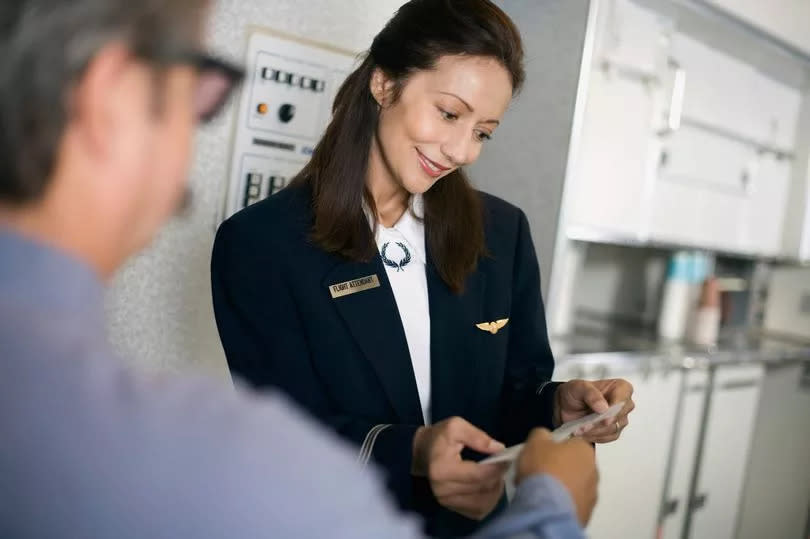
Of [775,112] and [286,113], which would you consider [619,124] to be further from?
[775,112]

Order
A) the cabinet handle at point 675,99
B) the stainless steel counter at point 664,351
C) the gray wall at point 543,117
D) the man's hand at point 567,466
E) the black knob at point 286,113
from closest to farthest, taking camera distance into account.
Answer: the man's hand at point 567,466, the black knob at point 286,113, the gray wall at point 543,117, the stainless steel counter at point 664,351, the cabinet handle at point 675,99

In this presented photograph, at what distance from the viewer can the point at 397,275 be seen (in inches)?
50.1

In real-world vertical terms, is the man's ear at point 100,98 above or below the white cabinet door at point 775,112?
below

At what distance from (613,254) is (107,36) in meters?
2.65

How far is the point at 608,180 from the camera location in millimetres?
2014

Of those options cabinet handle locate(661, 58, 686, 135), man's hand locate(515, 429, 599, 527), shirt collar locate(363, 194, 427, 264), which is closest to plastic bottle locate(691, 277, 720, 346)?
cabinet handle locate(661, 58, 686, 135)

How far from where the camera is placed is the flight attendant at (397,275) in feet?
3.80

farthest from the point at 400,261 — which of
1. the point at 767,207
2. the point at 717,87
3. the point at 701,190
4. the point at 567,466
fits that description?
the point at 767,207

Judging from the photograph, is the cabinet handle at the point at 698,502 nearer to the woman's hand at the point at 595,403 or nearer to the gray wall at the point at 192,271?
the woman's hand at the point at 595,403

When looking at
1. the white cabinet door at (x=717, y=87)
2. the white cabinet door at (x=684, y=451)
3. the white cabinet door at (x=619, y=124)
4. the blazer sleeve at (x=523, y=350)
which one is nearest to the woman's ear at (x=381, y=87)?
the blazer sleeve at (x=523, y=350)

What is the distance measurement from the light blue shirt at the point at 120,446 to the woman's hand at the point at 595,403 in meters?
0.78

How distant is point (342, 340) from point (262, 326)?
13 centimetres

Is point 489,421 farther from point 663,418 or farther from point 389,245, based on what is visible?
point 663,418

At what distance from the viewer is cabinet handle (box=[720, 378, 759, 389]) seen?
8.12 ft
